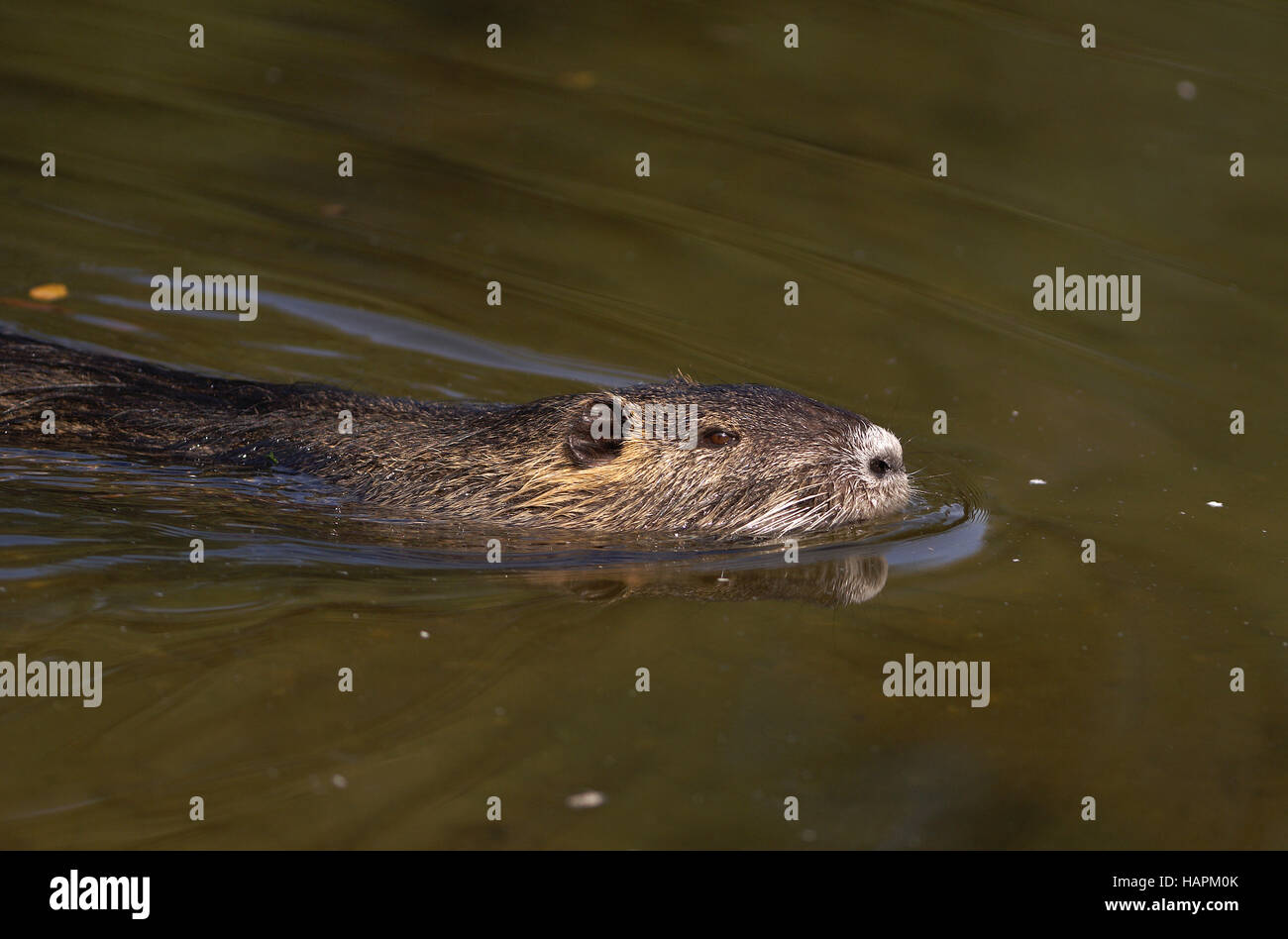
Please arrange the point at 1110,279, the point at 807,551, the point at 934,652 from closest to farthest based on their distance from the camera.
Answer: the point at 934,652 < the point at 807,551 < the point at 1110,279

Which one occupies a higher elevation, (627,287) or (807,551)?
(627,287)

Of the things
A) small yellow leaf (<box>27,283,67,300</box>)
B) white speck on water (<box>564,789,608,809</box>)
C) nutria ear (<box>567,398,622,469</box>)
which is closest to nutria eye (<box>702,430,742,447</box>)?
nutria ear (<box>567,398,622,469</box>)

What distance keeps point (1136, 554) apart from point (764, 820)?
2516mm

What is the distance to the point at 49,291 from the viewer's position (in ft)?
28.9

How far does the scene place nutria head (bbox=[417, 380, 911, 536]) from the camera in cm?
598

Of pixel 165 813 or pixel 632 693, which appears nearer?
pixel 165 813

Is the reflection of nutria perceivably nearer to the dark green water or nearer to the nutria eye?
the nutria eye

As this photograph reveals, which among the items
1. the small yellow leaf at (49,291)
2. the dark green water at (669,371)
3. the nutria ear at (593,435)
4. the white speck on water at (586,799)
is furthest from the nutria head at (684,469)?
the small yellow leaf at (49,291)

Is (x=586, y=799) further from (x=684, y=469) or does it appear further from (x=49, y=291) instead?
(x=49, y=291)

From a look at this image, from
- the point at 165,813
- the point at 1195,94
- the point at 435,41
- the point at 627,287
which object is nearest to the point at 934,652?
the point at 165,813

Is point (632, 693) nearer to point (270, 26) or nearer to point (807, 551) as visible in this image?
point (807, 551)

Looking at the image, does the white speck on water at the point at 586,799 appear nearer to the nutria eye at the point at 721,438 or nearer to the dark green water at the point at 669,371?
the dark green water at the point at 669,371

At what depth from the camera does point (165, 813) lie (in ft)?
12.9

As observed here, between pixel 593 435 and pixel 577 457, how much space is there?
11 cm
